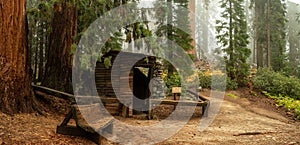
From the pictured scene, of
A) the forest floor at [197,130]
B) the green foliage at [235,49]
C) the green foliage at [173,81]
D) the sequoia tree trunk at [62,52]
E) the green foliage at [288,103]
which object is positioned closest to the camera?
the forest floor at [197,130]

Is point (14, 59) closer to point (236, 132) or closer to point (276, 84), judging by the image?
point (236, 132)

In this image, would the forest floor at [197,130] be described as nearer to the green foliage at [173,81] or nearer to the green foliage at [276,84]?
the green foliage at [173,81]

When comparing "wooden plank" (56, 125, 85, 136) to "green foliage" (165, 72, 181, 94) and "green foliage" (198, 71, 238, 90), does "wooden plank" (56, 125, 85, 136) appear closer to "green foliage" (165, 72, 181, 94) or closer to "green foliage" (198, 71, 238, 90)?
"green foliage" (165, 72, 181, 94)

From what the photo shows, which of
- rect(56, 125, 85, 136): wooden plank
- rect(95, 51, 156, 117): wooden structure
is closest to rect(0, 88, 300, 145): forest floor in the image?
rect(56, 125, 85, 136): wooden plank

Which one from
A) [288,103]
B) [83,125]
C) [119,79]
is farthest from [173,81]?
[83,125]

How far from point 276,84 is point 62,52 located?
14633 mm

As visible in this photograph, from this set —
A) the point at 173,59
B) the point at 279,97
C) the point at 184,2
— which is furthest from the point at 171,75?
the point at 279,97

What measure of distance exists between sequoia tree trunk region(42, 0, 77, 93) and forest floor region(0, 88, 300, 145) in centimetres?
73

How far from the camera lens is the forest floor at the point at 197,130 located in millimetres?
5242

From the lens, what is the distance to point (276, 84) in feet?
57.2

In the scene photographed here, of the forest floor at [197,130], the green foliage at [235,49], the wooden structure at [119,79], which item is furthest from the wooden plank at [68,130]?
the green foliage at [235,49]

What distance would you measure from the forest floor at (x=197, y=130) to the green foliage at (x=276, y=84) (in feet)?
14.0

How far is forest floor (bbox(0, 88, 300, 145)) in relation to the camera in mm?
5242

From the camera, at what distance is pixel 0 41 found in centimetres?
630
